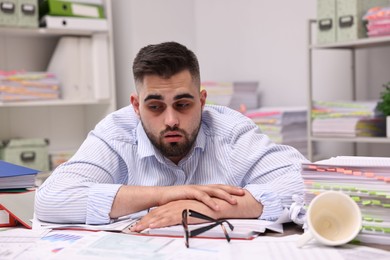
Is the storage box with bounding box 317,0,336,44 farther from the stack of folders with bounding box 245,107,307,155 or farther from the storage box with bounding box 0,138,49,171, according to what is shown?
the storage box with bounding box 0,138,49,171

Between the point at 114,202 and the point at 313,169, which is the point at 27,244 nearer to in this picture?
the point at 114,202

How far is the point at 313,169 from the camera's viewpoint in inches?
40.9

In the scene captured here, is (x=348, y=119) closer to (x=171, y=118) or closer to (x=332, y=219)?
(x=171, y=118)

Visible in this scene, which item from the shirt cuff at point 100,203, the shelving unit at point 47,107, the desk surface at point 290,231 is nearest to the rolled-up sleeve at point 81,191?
the shirt cuff at point 100,203

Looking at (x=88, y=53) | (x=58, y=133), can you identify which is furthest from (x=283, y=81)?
(x=58, y=133)

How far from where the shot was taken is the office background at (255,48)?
9.61 feet

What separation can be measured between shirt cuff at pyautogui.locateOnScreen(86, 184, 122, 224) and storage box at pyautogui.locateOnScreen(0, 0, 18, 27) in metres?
1.95

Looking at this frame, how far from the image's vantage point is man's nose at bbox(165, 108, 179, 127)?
4.45 ft

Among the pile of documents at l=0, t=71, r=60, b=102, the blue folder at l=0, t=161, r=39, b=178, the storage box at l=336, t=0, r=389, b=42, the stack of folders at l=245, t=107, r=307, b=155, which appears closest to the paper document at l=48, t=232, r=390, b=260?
the blue folder at l=0, t=161, r=39, b=178

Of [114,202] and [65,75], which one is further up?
[65,75]

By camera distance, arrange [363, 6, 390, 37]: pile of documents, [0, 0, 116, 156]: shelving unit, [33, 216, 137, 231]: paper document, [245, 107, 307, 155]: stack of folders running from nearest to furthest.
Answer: [33, 216, 137, 231]: paper document < [363, 6, 390, 37]: pile of documents < [245, 107, 307, 155]: stack of folders < [0, 0, 116, 156]: shelving unit

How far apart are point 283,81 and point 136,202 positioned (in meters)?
2.20

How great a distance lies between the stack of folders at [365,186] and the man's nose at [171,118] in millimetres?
441

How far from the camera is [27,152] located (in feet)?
9.84
